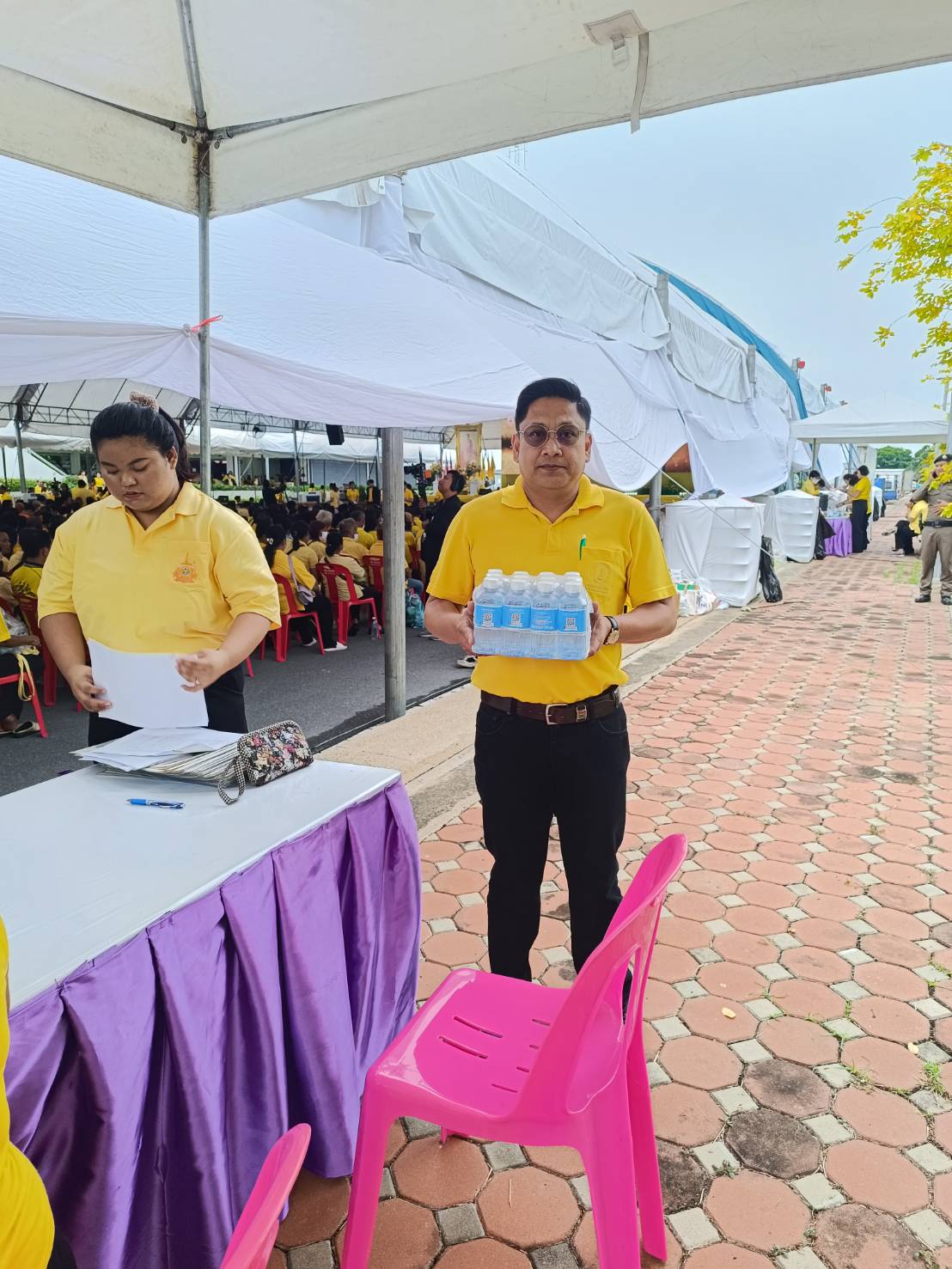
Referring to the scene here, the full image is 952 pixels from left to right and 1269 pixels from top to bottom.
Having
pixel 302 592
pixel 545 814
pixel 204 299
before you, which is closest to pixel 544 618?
pixel 545 814

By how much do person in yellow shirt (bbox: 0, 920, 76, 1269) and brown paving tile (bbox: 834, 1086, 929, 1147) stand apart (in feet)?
6.50

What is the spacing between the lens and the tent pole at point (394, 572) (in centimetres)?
556

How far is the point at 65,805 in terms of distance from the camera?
6.46 feet

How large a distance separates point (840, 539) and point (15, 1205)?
19.7m

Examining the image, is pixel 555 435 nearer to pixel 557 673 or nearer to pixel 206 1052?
pixel 557 673

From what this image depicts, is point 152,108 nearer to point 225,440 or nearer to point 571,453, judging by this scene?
point 571,453

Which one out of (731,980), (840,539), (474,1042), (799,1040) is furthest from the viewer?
(840,539)

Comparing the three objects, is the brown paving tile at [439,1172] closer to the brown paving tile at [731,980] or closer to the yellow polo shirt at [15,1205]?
the brown paving tile at [731,980]

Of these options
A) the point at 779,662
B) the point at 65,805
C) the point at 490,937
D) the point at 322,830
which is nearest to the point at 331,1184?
the point at 490,937

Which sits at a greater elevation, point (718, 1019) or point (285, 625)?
point (285, 625)

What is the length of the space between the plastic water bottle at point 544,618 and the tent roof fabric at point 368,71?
1418 mm

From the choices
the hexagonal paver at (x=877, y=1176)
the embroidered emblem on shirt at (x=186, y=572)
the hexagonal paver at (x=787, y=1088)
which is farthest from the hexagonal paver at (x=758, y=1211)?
the embroidered emblem on shirt at (x=186, y=572)

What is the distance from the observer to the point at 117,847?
1.75 metres

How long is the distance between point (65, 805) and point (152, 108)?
2.30 m
